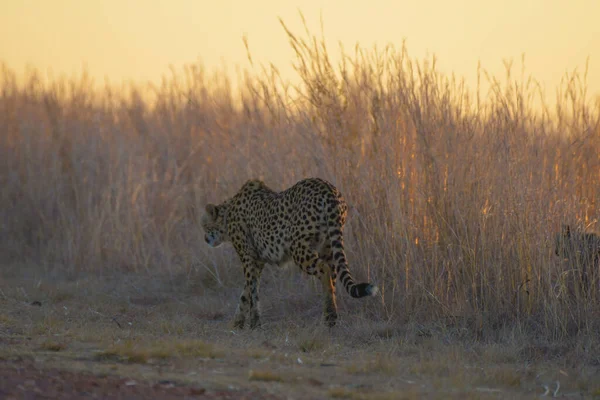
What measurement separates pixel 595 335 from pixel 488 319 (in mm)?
630

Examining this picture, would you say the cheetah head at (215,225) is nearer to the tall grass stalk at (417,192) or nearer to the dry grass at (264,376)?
the tall grass stalk at (417,192)

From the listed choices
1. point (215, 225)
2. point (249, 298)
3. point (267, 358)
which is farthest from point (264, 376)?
point (215, 225)

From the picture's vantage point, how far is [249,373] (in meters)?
3.97

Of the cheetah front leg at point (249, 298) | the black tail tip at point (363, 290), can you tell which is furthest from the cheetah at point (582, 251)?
the cheetah front leg at point (249, 298)

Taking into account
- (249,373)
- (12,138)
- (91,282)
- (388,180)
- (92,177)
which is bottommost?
(249,373)

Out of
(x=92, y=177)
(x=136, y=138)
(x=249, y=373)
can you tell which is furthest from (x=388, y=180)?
(x=136, y=138)

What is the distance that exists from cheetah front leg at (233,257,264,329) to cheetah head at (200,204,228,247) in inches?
19.1

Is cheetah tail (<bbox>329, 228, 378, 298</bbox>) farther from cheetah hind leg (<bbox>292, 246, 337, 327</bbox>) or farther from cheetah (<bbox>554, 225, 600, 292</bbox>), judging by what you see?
cheetah (<bbox>554, 225, 600, 292</bbox>)

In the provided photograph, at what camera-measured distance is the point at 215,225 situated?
6223 millimetres

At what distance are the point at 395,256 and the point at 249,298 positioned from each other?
95cm

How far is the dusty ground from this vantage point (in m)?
3.69

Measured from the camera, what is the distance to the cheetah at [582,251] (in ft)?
16.2

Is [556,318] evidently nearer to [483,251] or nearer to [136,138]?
[483,251]

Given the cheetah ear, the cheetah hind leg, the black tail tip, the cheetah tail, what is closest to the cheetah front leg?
the cheetah hind leg
